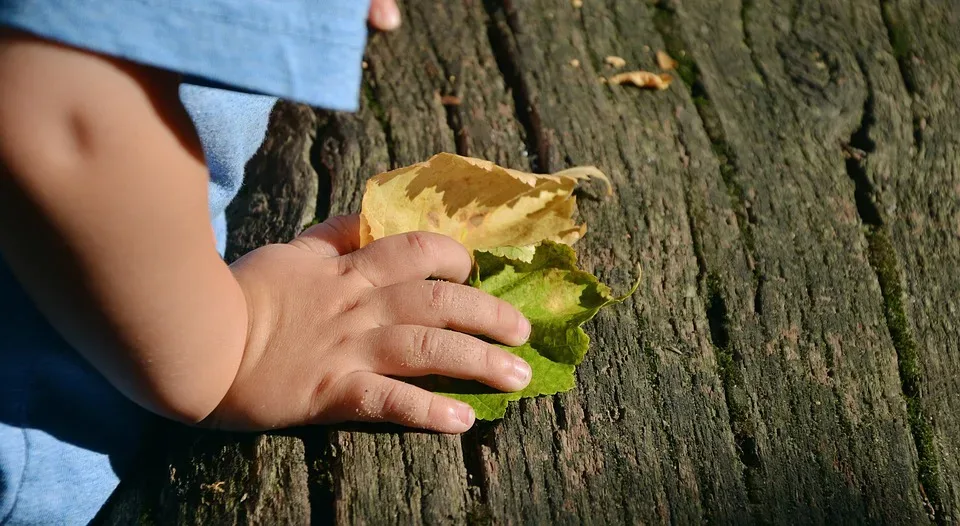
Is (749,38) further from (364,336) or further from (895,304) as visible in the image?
(364,336)

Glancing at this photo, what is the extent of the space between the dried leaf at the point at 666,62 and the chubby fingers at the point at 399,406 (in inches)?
42.8

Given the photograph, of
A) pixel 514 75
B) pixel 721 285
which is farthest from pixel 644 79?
pixel 721 285

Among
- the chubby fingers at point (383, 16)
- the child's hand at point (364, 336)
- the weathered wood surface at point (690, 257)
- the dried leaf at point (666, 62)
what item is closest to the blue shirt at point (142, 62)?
the weathered wood surface at point (690, 257)

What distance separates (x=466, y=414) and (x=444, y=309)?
0.59 feet

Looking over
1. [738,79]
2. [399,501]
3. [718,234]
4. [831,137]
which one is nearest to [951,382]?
[718,234]

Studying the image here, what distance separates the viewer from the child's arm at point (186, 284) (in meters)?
0.88

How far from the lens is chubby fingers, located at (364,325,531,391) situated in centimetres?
132

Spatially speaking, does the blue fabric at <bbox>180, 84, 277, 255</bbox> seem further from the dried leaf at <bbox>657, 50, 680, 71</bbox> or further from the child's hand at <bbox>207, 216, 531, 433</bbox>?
the dried leaf at <bbox>657, 50, 680, 71</bbox>

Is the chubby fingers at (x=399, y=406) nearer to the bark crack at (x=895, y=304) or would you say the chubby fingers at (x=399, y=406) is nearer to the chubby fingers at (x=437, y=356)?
the chubby fingers at (x=437, y=356)

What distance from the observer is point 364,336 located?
1.34 metres

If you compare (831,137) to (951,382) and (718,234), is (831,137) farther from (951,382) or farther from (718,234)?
(951,382)

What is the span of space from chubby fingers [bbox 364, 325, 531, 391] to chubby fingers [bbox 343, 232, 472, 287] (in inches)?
4.4

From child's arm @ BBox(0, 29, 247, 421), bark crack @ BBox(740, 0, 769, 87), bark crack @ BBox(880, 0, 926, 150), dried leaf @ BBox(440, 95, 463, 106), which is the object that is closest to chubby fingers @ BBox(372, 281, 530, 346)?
child's arm @ BBox(0, 29, 247, 421)

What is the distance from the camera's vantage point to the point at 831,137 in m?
1.84
